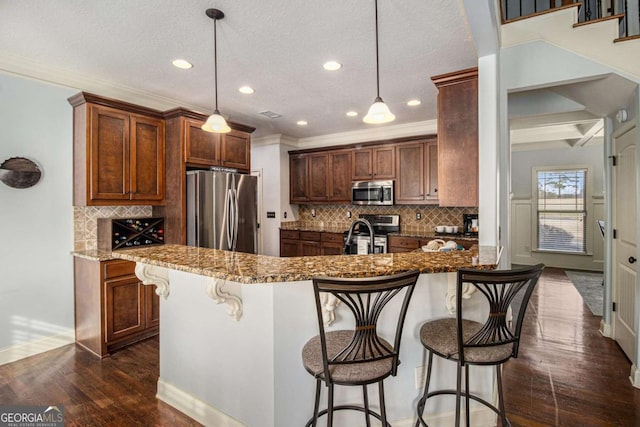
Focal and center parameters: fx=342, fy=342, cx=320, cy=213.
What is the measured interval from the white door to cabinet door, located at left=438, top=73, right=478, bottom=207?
57.0 inches

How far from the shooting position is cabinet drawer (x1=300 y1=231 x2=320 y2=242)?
5.79 meters

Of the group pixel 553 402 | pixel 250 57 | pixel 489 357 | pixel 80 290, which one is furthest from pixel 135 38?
pixel 553 402

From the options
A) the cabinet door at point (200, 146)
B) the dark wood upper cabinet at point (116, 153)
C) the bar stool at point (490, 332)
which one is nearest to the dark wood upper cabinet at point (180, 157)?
the cabinet door at point (200, 146)

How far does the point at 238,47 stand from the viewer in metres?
2.76

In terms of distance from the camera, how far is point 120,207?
3760 millimetres

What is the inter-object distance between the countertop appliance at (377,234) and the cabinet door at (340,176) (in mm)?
528

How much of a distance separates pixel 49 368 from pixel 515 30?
4.69m

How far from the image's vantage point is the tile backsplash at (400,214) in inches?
210

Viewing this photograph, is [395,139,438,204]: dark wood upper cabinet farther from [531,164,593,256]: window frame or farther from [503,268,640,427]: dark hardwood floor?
[531,164,593,256]: window frame

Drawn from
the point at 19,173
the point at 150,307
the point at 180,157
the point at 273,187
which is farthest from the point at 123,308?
the point at 273,187

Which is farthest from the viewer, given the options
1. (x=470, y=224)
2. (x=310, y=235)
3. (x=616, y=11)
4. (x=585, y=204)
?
(x=585, y=204)

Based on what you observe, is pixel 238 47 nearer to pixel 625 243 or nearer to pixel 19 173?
pixel 19 173

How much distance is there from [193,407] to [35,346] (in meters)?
2.03

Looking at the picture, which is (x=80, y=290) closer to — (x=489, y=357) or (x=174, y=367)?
(x=174, y=367)
